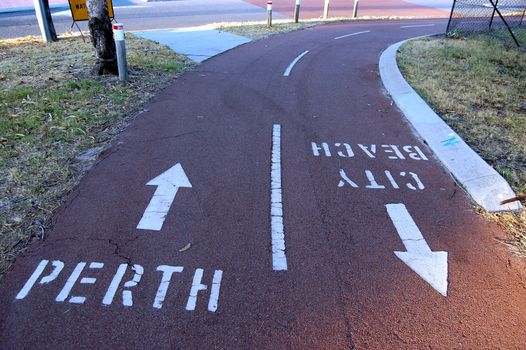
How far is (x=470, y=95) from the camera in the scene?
891 centimetres

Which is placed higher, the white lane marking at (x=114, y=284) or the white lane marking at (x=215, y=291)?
the white lane marking at (x=215, y=291)

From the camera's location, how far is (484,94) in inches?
355

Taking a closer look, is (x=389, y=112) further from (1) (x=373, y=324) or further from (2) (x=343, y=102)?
(1) (x=373, y=324)

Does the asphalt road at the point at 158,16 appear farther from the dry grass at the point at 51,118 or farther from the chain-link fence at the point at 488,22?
the chain-link fence at the point at 488,22

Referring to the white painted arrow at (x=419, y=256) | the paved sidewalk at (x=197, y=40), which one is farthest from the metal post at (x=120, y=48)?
the white painted arrow at (x=419, y=256)

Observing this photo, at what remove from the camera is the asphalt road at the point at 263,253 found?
3285mm

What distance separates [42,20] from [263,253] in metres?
13.6

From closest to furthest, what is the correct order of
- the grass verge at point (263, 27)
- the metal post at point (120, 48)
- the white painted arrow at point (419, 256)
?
the white painted arrow at point (419, 256)
the metal post at point (120, 48)
the grass verge at point (263, 27)

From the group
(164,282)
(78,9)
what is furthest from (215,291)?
(78,9)

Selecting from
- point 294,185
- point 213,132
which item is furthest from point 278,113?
point 294,185

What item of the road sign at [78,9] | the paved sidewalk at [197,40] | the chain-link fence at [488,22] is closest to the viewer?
the road sign at [78,9]

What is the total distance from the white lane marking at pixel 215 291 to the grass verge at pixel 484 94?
125 inches

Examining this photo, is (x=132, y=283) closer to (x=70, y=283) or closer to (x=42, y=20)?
(x=70, y=283)

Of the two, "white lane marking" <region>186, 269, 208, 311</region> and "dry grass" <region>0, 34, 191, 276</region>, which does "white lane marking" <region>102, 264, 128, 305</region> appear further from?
"dry grass" <region>0, 34, 191, 276</region>
